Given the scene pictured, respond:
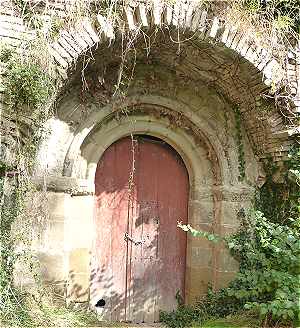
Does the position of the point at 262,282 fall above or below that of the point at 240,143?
below

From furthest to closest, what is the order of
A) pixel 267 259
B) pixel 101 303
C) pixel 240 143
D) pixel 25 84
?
pixel 240 143 < pixel 101 303 < pixel 267 259 < pixel 25 84

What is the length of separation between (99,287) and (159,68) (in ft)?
8.76

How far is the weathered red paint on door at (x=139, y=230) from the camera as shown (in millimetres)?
5391

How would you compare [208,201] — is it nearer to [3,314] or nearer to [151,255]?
[151,255]

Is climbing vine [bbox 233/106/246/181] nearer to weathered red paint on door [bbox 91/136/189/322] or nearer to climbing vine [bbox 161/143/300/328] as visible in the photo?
climbing vine [bbox 161/143/300/328]

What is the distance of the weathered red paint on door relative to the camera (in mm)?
5391

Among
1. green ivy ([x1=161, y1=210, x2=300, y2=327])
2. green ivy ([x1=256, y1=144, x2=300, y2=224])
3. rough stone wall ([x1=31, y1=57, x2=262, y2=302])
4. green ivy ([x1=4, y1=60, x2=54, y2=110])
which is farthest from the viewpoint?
green ivy ([x1=256, y1=144, x2=300, y2=224])

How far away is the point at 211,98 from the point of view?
5621 mm

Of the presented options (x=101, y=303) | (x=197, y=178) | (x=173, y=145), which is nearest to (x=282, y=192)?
(x=197, y=178)

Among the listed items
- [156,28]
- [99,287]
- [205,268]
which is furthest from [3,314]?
[156,28]

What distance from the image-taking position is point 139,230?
5.55m

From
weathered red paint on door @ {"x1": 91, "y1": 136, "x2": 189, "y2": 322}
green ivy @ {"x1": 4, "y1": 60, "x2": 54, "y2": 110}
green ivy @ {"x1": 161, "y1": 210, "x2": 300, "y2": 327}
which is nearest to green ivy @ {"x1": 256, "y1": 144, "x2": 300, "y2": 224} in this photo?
green ivy @ {"x1": 161, "y1": 210, "x2": 300, "y2": 327}

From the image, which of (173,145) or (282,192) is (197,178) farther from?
(282,192)

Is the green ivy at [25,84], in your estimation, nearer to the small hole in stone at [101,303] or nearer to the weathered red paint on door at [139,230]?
the weathered red paint on door at [139,230]
